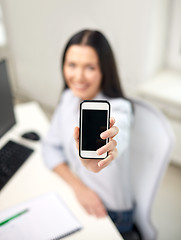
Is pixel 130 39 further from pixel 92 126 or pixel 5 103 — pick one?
pixel 92 126

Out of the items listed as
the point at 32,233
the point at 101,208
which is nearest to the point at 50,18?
the point at 101,208

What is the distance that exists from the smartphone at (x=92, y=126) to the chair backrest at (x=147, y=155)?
527mm

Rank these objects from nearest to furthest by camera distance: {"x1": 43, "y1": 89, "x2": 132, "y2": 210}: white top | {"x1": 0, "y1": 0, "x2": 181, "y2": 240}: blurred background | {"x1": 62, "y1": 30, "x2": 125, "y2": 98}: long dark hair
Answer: {"x1": 62, "y1": 30, "x2": 125, "y2": 98}: long dark hair
{"x1": 43, "y1": 89, "x2": 132, "y2": 210}: white top
{"x1": 0, "y1": 0, "x2": 181, "y2": 240}: blurred background

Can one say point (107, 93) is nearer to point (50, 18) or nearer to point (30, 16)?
point (50, 18)

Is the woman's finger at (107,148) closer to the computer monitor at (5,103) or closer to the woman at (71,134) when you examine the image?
the woman at (71,134)

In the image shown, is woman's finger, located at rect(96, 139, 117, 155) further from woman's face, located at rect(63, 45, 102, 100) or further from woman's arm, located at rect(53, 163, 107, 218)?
woman's arm, located at rect(53, 163, 107, 218)

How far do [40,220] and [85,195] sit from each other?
237 mm

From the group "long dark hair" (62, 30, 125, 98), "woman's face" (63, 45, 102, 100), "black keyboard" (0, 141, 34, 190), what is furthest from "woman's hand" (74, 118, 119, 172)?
"black keyboard" (0, 141, 34, 190)

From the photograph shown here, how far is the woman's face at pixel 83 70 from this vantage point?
516mm

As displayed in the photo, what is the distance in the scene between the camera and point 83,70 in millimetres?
521

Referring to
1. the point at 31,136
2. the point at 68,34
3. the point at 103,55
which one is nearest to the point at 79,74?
the point at 103,55

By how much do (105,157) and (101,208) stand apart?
58 centimetres

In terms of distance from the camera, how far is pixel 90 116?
25 centimetres

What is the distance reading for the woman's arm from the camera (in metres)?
0.77
